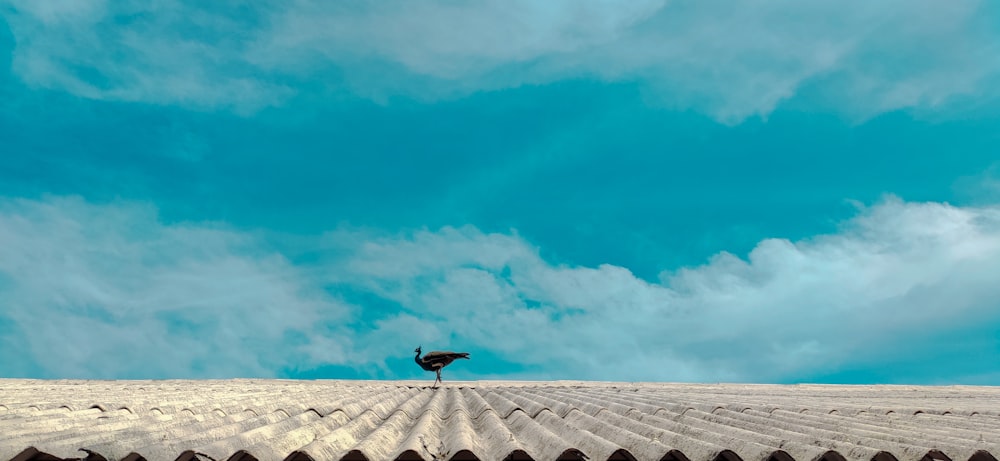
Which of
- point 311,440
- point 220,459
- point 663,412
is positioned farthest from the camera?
point 663,412

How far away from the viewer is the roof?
4258 millimetres

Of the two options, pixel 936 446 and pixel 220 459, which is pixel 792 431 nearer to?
pixel 936 446

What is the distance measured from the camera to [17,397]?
7.80 m

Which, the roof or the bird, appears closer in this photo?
the roof

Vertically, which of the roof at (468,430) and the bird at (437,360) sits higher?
the bird at (437,360)

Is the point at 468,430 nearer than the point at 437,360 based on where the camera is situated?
Yes

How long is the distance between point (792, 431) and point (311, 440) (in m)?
3.37

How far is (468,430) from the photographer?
5473 mm

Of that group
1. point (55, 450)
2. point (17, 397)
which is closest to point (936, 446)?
point (55, 450)

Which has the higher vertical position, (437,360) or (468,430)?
(437,360)

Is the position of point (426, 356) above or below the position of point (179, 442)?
above

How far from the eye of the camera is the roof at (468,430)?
4.26 m

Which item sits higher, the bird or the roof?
the bird

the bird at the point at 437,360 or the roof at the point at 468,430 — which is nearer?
the roof at the point at 468,430
